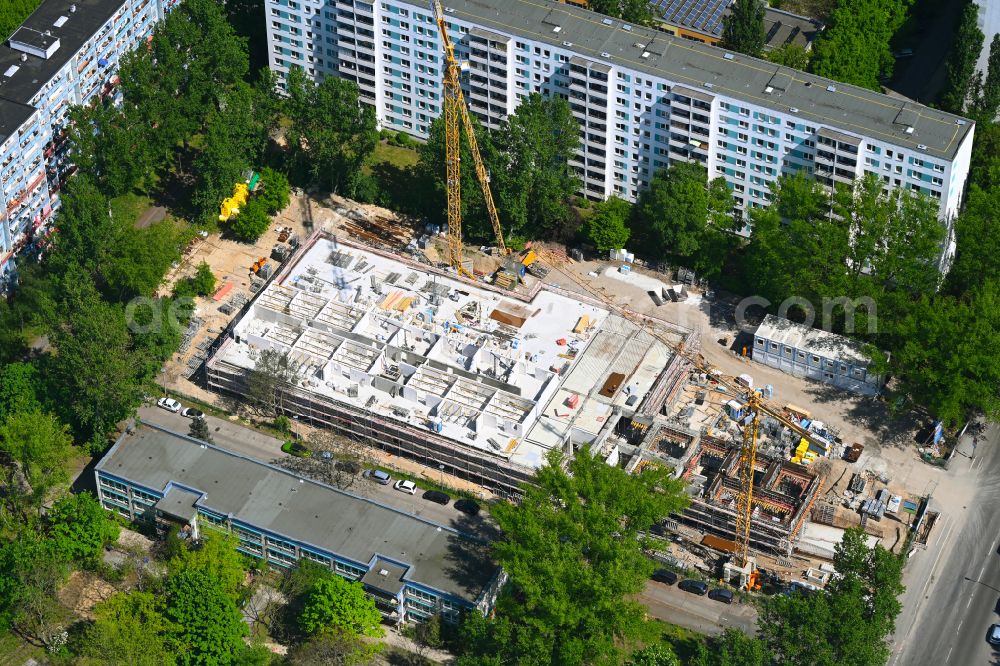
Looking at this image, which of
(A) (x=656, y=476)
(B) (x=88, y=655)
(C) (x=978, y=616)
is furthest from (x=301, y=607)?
(C) (x=978, y=616)

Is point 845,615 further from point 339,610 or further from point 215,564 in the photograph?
point 215,564

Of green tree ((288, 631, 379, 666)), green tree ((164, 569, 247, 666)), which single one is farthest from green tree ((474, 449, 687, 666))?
green tree ((164, 569, 247, 666))

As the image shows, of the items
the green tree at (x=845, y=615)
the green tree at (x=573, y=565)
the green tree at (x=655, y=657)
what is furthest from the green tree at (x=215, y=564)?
the green tree at (x=845, y=615)

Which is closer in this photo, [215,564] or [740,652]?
[740,652]

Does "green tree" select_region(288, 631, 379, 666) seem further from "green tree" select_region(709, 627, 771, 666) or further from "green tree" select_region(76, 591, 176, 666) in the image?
"green tree" select_region(709, 627, 771, 666)

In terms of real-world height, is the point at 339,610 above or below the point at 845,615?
below

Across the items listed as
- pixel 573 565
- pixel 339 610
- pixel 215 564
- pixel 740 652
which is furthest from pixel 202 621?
pixel 740 652
